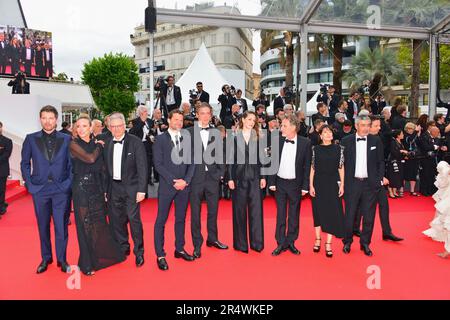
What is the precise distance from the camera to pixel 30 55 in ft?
111

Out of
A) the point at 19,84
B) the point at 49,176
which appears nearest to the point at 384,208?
the point at 49,176

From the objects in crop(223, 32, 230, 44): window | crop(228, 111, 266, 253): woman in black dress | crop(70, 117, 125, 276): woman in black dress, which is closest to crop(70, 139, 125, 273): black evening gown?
crop(70, 117, 125, 276): woman in black dress

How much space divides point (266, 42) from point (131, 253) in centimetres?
2227

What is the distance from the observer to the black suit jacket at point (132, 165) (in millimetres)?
4773

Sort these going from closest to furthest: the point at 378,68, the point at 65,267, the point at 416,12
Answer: the point at 65,267 < the point at 416,12 < the point at 378,68

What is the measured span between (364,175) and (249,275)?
6.93 feet

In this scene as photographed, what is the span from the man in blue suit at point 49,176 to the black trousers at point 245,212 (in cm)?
214

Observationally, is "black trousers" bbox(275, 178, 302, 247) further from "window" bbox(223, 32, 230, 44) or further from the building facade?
"window" bbox(223, 32, 230, 44)

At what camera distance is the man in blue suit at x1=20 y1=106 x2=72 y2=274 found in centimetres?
459

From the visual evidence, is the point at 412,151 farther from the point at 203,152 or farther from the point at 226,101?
the point at 203,152

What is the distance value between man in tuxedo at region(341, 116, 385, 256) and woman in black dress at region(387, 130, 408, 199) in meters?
4.19

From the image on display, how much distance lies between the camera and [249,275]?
4500mm

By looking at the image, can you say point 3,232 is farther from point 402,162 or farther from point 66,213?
point 402,162

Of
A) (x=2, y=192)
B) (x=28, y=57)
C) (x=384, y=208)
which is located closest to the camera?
(x=384, y=208)
